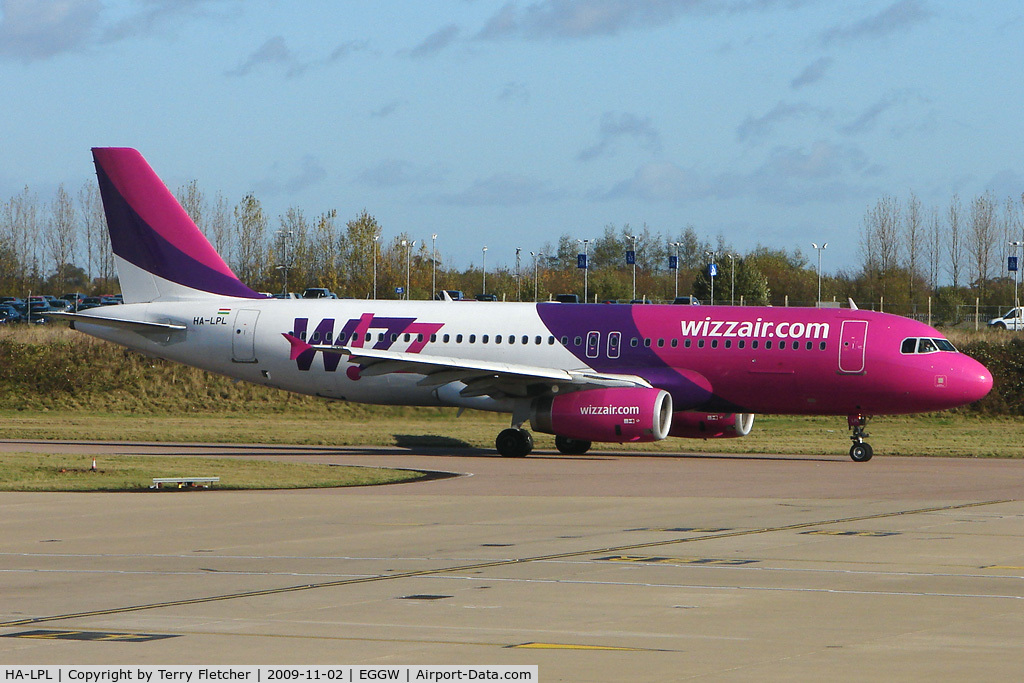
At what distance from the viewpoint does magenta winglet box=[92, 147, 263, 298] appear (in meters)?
39.1

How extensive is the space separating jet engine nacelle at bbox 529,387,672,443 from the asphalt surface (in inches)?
264

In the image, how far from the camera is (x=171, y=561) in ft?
51.0

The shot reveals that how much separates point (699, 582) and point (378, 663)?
5.04m

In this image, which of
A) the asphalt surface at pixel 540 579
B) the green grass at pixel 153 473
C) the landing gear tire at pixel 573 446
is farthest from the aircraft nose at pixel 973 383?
the green grass at pixel 153 473

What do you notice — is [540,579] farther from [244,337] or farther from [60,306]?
[60,306]

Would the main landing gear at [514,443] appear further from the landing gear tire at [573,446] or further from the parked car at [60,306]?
the parked car at [60,306]

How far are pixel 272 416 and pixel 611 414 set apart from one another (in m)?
21.6

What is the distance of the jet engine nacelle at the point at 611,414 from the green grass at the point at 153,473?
20.2ft

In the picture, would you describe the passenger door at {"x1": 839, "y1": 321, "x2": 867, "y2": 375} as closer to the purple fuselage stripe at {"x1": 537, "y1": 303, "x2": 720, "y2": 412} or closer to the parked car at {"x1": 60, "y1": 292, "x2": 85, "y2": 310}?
the purple fuselage stripe at {"x1": 537, "y1": 303, "x2": 720, "y2": 412}

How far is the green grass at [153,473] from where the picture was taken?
79.3ft

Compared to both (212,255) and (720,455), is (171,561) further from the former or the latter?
(212,255)

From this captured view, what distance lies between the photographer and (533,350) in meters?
35.7
